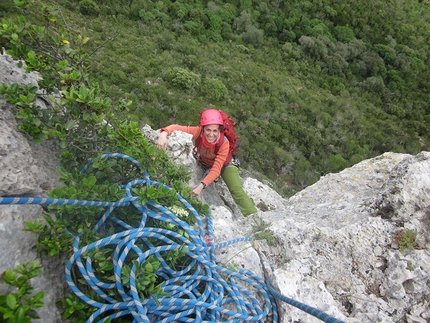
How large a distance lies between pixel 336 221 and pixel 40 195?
2.70m

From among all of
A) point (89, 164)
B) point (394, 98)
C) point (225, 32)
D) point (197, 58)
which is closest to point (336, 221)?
point (89, 164)

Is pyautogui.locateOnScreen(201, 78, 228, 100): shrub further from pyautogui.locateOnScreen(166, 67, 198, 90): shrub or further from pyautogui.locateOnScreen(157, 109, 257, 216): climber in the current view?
pyautogui.locateOnScreen(157, 109, 257, 216): climber

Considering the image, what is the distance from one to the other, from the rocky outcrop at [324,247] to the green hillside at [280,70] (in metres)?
10.9

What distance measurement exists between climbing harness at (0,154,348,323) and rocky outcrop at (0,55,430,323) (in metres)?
0.16

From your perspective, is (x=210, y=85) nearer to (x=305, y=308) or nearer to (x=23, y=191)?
(x=23, y=191)

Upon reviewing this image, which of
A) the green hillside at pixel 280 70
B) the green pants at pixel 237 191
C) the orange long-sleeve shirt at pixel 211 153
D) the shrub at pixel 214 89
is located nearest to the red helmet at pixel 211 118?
the orange long-sleeve shirt at pixel 211 153

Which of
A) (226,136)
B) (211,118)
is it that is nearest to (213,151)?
(226,136)

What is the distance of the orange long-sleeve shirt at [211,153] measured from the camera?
3.54 m

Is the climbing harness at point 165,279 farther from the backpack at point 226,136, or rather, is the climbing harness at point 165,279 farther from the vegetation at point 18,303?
the backpack at point 226,136

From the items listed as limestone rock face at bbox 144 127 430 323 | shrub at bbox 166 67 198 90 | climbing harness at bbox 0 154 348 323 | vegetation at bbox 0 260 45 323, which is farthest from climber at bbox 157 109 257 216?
shrub at bbox 166 67 198 90

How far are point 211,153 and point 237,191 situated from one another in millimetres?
763

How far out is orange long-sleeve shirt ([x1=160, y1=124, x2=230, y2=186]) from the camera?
11.6 feet

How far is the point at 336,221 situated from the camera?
2.95 meters

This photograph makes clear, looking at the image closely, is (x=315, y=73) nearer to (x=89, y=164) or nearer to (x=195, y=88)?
(x=195, y=88)
